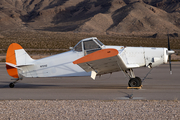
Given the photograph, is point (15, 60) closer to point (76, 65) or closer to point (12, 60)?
point (12, 60)

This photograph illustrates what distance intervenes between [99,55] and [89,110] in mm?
3074

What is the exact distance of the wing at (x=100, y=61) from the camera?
973 centimetres

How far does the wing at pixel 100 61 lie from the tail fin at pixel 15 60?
2.71 metres

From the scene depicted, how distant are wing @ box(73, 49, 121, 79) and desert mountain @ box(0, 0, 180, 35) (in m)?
82.5

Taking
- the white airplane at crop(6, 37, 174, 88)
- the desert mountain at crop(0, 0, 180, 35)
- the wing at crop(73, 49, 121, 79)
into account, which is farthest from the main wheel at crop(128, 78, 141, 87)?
the desert mountain at crop(0, 0, 180, 35)

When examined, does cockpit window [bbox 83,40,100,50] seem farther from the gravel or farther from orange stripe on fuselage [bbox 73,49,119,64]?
the gravel

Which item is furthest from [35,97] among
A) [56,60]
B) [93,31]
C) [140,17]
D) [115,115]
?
[140,17]

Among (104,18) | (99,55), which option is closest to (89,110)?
(99,55)

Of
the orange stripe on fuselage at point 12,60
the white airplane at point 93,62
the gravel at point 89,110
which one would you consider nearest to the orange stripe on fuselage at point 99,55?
the white airplane at point 93,62

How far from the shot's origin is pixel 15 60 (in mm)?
11719

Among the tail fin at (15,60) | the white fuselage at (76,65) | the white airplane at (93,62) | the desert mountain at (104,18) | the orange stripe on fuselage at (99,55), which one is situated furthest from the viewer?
the desert mountain at (104,18)

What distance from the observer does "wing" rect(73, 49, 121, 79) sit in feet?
31.9

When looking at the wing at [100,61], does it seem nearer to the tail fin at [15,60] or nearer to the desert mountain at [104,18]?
the tail fin at [15,60]

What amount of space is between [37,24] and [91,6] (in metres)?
36.6
